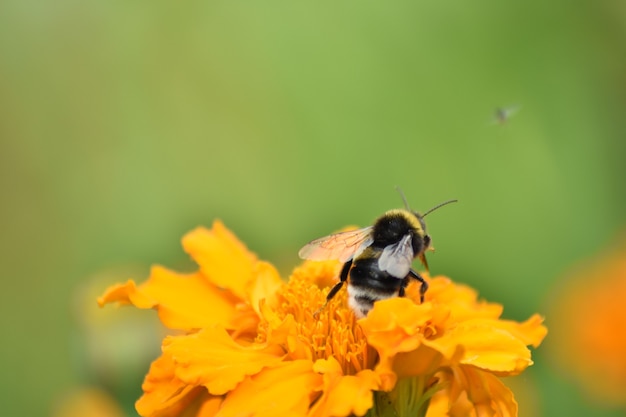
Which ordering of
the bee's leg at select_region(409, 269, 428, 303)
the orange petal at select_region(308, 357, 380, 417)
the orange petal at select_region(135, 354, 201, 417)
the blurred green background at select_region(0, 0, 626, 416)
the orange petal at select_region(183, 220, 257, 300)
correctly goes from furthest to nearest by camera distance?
the blurred green background at select_region(0, 0, 626, 416)
the orange petal at select_region(183, 220, 257, 300)
the bee's leg at select_region(409, 269, 428, 303)
the orange petal at select_region(135, 354, 201, 417)
the orange petal at select_region(308, 357, 380, 417)

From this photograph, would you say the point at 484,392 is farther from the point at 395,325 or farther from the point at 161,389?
the point at 161,389

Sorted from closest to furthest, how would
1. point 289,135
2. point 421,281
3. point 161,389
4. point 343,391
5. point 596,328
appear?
point 343,391 → point 161,389 → point 421,281 → point 596,328 → point 289,135

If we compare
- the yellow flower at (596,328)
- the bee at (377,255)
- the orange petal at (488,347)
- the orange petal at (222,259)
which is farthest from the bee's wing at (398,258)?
the yellow flower at (596,328)

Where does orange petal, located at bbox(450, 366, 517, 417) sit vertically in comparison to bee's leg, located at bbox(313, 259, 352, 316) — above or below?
below

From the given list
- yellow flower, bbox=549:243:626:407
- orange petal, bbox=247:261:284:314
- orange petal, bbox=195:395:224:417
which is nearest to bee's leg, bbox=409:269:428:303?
orange petal, bbox=247:261:284:314

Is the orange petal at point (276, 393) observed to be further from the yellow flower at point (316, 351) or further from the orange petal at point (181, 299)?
the orange petal at point (181, 299)

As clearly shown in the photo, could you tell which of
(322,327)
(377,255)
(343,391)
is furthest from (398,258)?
(343,391)

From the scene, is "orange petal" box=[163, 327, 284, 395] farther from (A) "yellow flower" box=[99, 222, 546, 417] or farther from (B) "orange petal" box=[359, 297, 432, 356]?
(B) "orange petal" box=[359, 297, 432, 356]
